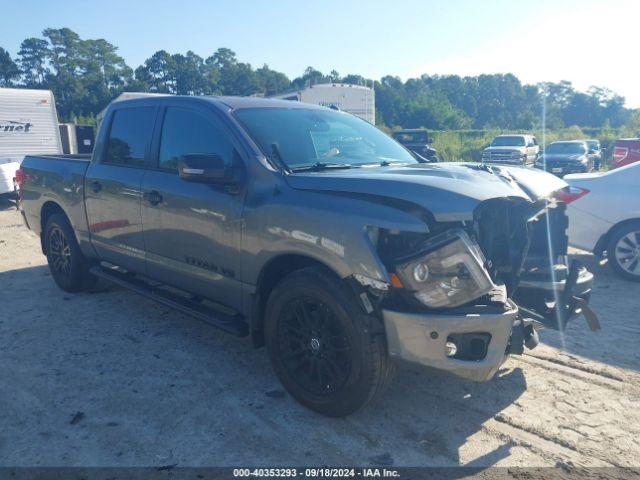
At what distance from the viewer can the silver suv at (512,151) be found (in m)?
23.8

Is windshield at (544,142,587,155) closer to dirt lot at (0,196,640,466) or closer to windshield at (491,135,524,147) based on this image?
windshield at (491,135,524,147)

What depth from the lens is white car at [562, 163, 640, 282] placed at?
6.27 m

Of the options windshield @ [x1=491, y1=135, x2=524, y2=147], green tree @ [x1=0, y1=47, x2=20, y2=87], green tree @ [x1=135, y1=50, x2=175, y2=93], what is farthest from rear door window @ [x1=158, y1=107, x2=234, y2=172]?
green tree @ [x1=0, y1=47, x2=20, y2=87]

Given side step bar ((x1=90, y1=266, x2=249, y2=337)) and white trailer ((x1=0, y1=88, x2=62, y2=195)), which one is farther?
white trailer ((x1=0, y1=88, x2=62, y2=195))

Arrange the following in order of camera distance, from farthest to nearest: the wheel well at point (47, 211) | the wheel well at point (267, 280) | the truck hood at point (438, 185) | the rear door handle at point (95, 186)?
the wheel well at point (47, 211) → the rear door handle at point (95, 186) → the wheel well at point (267, 280) → the truck hood at point (438, 185)

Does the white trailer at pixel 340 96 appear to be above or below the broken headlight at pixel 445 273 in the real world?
above

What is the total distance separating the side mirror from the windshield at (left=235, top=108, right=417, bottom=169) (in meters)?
0.33

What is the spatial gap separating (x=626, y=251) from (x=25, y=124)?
53.4 ft

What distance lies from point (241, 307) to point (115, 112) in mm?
2538

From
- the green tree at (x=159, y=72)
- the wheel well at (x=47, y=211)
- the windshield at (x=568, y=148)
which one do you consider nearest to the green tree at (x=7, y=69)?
the green tree at (x=159, y=72)

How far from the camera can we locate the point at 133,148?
15.3 ft

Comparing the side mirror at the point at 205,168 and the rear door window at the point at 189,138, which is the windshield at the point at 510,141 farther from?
the side mirror at the point at 205,168

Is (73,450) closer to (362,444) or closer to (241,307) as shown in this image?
(241,307)

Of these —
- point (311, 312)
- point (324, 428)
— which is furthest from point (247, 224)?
point (324, 428)
